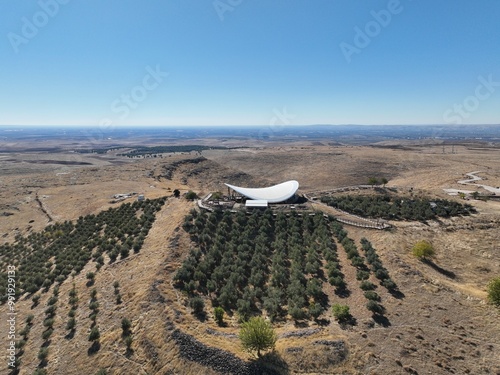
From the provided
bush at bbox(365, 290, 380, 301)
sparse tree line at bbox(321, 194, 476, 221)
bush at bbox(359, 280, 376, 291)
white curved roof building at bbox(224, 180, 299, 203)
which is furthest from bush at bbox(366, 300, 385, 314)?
white curved roof building at bbox(224, 180, 299, 203)

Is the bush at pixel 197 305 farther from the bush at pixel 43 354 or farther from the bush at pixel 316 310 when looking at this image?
the bush at pixel 43 354

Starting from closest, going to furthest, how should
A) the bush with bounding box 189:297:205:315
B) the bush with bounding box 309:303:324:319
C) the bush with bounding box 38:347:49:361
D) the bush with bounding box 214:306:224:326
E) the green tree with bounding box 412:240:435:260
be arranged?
the bush with bounding box 38:347:49:361
the bush with bounding box 214:306:224:326
the bush with bounding box 309:303:324:319
the bush with bounding box 189:297:205:315
the green tree with bounding box 412:240:435:260

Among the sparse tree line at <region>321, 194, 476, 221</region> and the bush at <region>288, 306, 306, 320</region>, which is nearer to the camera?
the bush at <region>288, 306, 306, 320</region>

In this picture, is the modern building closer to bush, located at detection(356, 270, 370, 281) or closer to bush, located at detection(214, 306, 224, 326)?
bush, located at detection(356, 270, 370, 281)

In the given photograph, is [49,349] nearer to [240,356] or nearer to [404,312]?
[240,356]

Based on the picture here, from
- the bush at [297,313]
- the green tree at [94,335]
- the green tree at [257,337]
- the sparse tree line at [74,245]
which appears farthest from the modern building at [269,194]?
the green tree at [257,337]

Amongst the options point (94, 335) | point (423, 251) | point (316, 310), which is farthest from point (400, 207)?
point (94, 335)
